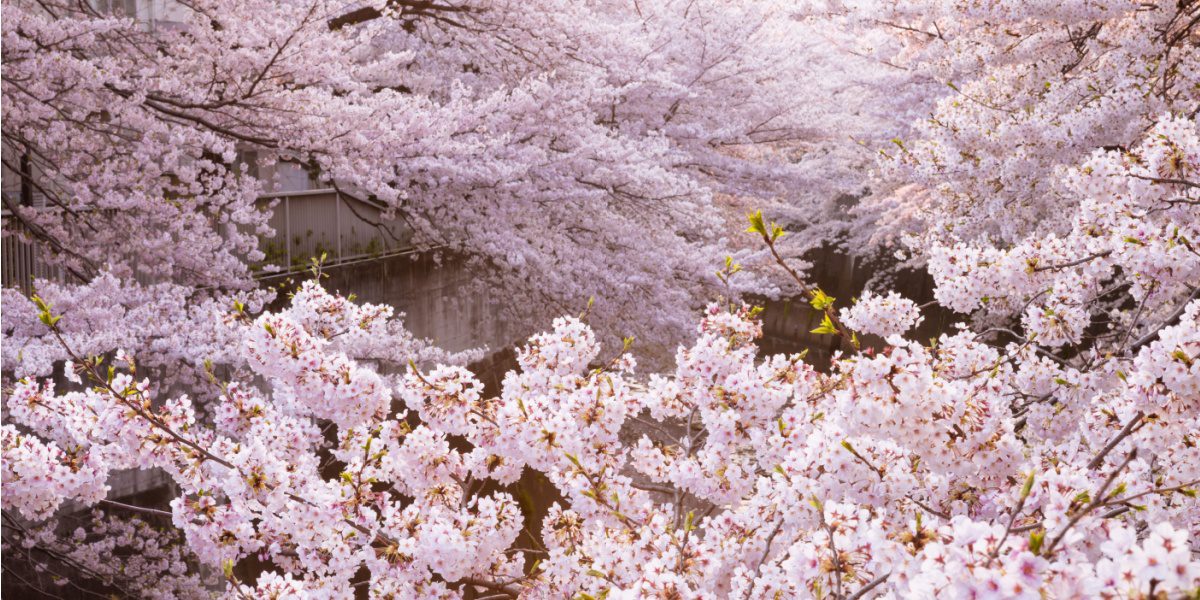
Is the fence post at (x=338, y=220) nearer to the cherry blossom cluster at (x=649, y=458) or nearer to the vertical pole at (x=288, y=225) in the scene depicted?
the vertical pole at (x=288, y=225)

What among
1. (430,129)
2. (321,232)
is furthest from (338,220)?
(430,129)

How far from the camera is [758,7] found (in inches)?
554

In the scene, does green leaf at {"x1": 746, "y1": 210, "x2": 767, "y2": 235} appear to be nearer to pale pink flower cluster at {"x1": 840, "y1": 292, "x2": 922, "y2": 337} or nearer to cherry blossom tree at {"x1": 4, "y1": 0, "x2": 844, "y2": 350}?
pale pink flower cluster at {"x1": 840, "y1": 292, "x2": 922, "y2": 337}

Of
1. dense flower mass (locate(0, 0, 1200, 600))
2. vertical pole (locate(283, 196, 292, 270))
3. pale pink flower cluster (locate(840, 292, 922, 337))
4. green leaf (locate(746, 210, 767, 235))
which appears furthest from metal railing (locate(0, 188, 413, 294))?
green leaf (locate(746, 210, 767, 235))

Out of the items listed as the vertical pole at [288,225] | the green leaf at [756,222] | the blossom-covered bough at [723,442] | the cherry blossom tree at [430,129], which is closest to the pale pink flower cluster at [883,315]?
the blossom-covered bough at [723,442]

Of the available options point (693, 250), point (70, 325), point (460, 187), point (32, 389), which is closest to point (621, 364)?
point (32, 389)

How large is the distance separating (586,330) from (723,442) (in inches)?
42.4

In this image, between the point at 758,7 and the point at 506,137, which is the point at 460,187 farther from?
the point at 758,7

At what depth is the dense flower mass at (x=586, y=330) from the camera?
123 inches

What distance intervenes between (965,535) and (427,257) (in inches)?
461

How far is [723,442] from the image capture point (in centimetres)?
395

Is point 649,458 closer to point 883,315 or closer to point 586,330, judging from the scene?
point 586,330

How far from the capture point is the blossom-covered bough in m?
3.04

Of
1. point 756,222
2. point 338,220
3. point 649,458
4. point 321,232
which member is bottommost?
point 649,458
